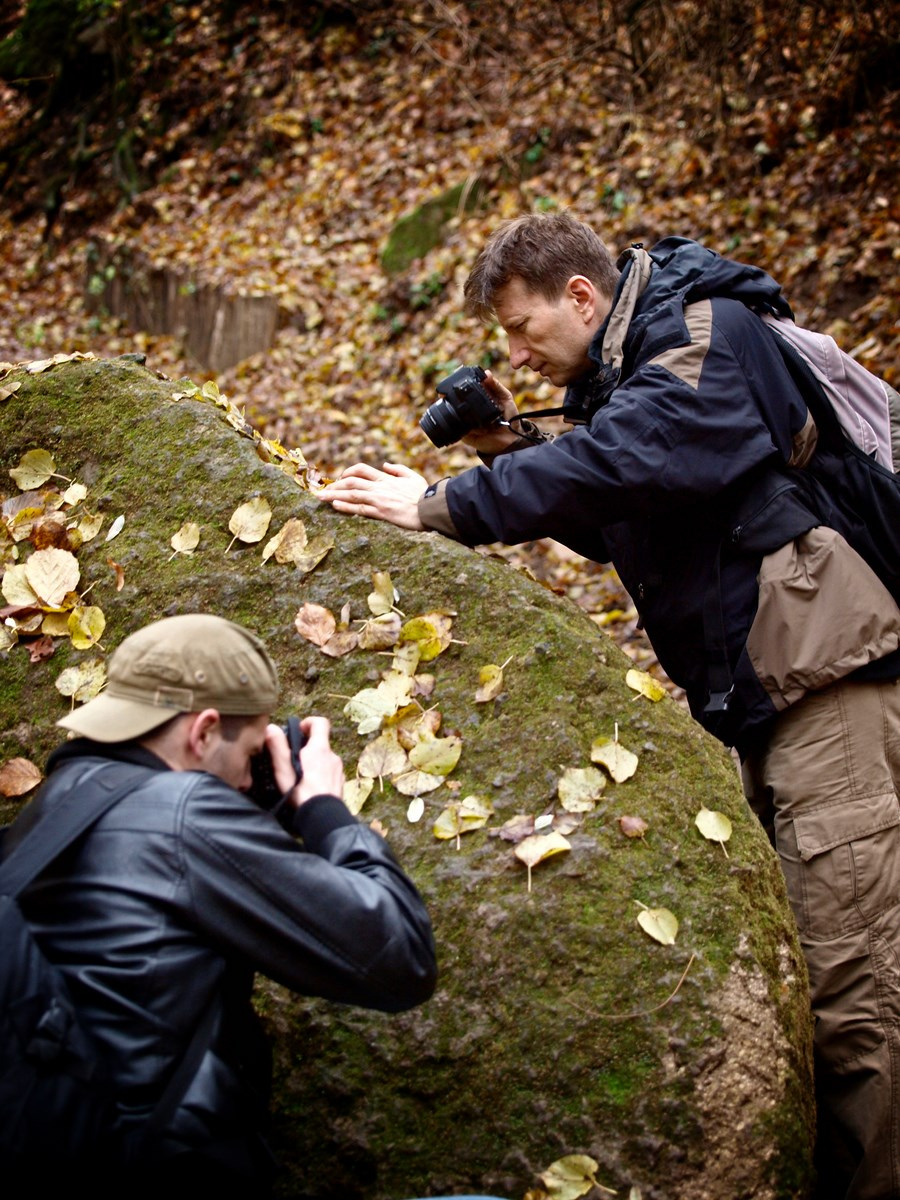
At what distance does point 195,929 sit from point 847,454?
6.69 ft

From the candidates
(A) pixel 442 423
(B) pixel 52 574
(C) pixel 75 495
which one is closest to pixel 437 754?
(A) pixel 442 423

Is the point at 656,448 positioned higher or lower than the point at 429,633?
higher

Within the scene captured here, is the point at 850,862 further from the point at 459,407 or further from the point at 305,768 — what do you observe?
the point at 459,407

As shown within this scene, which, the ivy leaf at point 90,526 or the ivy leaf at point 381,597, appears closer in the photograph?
the ivy leaf at point 381,597

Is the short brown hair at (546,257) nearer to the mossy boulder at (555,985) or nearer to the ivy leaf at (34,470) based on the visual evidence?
the mossy boulder at (555,985)

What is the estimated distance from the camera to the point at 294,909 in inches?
67.9

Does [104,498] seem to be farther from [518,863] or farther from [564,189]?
[564,189]

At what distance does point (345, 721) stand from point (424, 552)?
1.69 ft

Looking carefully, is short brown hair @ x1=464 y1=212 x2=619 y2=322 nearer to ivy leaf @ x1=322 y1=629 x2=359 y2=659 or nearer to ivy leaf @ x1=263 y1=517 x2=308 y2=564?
ivy leaf @ x1=263 y1=517 x2=308 y2=564

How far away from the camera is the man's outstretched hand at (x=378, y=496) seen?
2885 mm

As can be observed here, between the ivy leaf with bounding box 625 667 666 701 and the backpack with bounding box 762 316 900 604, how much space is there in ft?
2.05

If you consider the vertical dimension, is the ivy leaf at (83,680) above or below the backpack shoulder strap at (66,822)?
below

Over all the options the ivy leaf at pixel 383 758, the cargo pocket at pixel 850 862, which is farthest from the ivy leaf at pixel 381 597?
the cargo pocket at pixel 850 862

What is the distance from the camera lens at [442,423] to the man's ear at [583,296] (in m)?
0.47
